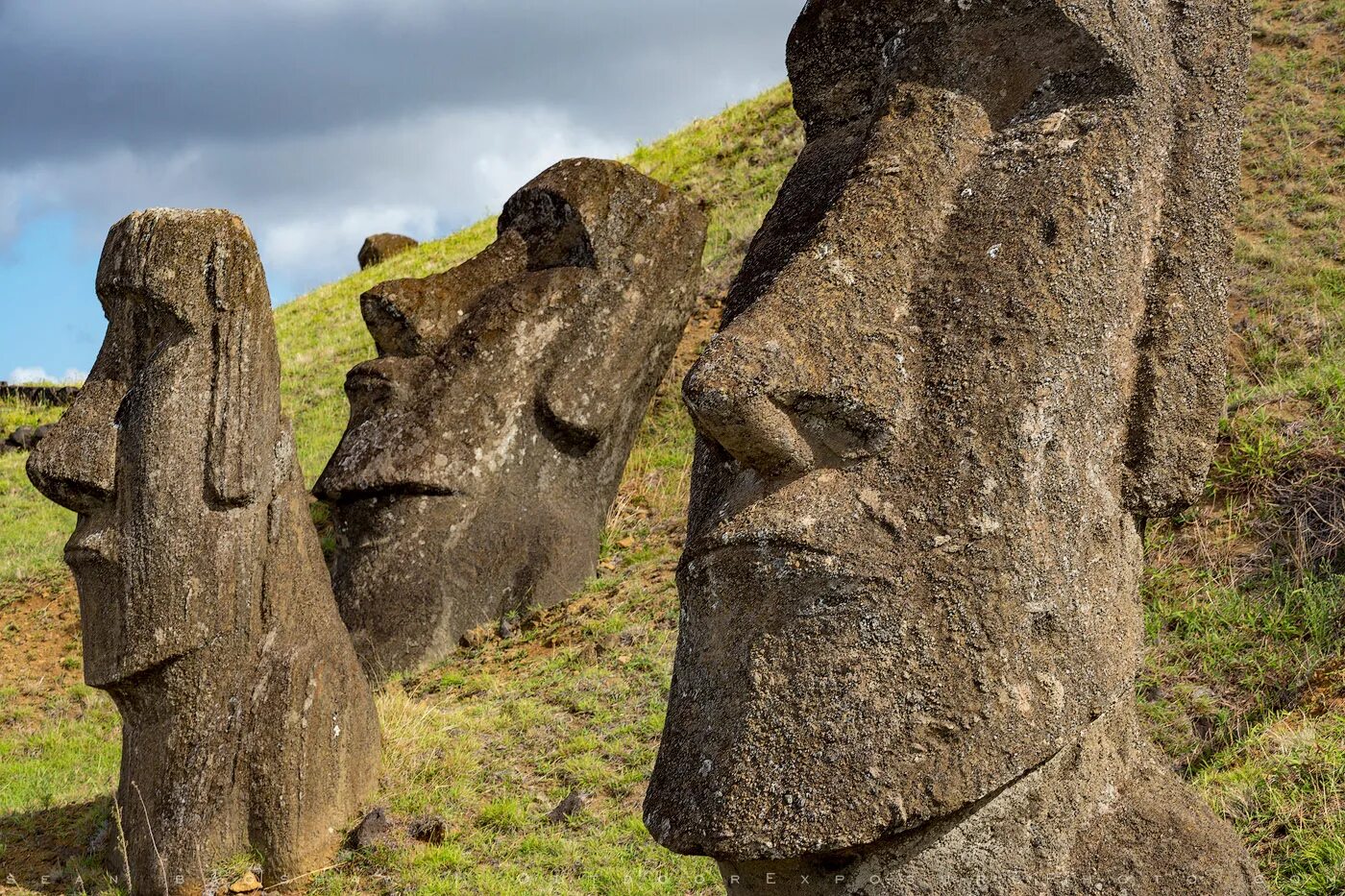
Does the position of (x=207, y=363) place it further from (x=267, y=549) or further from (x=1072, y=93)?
(x=1072, y=93)

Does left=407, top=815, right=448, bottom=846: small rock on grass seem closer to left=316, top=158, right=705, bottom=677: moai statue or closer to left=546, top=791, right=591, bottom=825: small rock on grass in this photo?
left=546, top=791, right=591, bottom=825: small rock on grass

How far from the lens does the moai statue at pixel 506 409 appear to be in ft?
28.5

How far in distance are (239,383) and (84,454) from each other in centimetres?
66

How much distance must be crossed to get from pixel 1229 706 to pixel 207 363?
437 centimetres

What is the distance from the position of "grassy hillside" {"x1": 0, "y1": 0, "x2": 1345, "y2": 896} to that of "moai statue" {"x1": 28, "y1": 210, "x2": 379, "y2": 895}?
0.51 meters

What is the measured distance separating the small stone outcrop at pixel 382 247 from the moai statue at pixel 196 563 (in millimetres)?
18760

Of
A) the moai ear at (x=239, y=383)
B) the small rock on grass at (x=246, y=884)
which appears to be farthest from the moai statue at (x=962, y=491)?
the small rock on grass at (x=246, y=884)

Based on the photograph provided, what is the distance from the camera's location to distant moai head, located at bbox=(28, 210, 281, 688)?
5.52 metres

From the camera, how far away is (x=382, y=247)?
24.5m

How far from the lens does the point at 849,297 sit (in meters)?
2.56

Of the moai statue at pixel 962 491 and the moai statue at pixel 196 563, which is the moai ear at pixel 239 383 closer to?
the moai statue at pixel 196 563

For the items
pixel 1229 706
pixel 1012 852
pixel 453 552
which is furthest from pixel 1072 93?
pixel 453 552

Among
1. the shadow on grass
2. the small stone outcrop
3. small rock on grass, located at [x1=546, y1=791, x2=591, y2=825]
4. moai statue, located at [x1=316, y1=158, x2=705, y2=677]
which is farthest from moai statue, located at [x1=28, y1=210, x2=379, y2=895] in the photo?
the small stone outcrop

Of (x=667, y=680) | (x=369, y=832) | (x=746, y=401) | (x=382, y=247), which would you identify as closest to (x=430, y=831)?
(x=369, y=832)
